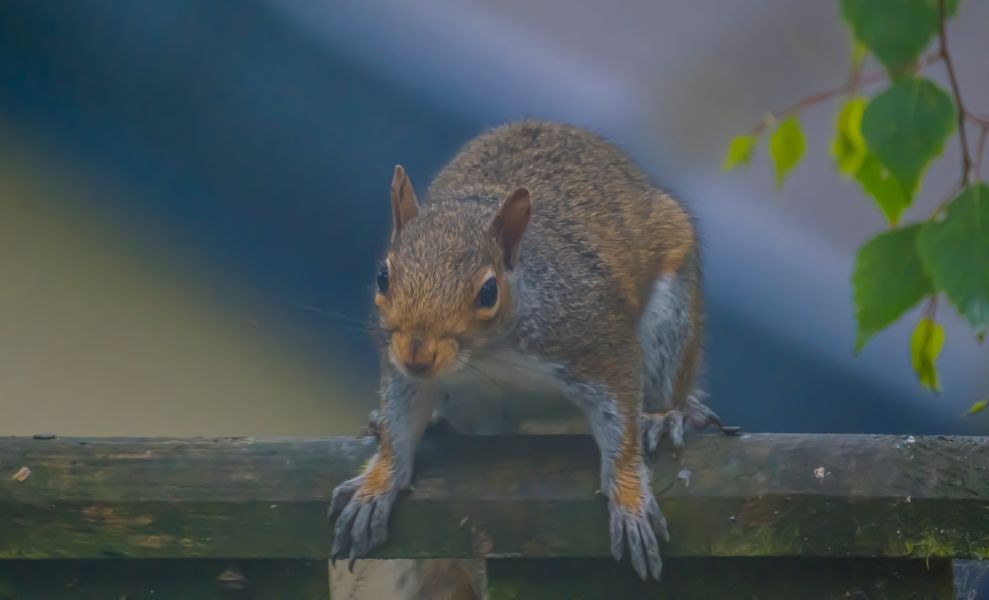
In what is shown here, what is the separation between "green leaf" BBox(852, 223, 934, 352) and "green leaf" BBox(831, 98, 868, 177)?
0.53 ft

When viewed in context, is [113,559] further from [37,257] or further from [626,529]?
[37,257]

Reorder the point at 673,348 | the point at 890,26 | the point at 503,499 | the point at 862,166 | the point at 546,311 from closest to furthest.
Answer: the point at 890,26
the point at 862,166
the point at 503,499
the point at 546,311
the point at 673,348

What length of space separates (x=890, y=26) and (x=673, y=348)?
0.95m

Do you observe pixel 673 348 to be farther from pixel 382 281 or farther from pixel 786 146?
pixel 786 146

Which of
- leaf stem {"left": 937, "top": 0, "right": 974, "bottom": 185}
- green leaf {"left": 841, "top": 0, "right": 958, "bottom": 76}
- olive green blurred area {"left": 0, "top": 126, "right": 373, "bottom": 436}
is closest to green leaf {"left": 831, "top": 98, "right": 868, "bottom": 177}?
leaf stem {"left": 937, "top": 0, "right": 974, "bottom": 185}

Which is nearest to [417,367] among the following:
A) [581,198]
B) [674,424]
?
[674,424]

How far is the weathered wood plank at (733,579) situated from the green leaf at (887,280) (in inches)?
18.5

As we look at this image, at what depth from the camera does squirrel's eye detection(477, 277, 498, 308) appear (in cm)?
123

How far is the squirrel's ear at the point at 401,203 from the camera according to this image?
52.9 inches

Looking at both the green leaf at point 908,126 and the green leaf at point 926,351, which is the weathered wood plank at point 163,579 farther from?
the green leaf at point 908,126

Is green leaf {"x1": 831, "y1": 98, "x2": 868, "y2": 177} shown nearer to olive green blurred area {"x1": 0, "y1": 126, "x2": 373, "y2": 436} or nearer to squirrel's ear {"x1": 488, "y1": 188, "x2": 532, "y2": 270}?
squirrel's ear {"x1": 488, "y1": 188, "x2": 532, "y2": 270}

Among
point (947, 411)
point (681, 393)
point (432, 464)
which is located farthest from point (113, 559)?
point (947, 411)

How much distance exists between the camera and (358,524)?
117 cm

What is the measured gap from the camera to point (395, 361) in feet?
3.84
